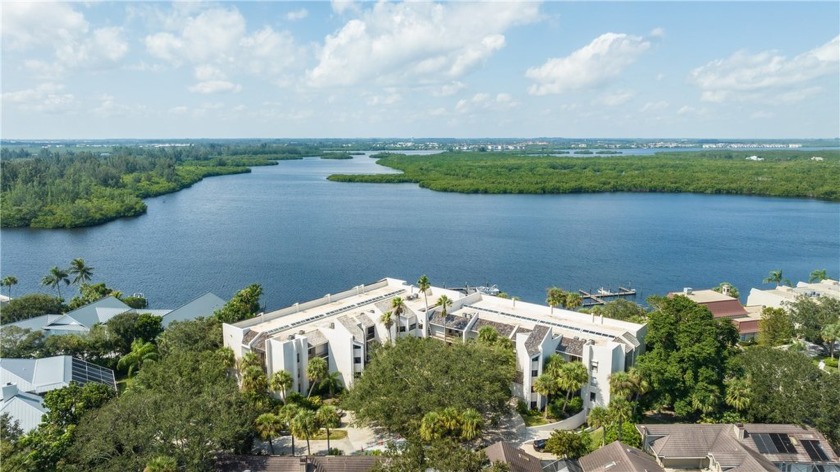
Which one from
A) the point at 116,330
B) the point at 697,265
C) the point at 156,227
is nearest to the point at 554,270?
the point at 697,265

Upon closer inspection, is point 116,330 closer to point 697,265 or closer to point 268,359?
point 268,359

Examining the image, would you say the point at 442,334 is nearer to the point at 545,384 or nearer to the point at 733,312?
the point at 545,384

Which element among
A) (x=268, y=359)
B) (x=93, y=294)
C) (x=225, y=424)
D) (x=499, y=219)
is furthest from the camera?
(x=499, y=219)

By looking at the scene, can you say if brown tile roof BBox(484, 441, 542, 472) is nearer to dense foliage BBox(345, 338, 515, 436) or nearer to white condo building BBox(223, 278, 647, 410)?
dense foliage BBox(345, 338, 515, 436)

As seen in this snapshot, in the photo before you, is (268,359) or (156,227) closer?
(268,359)

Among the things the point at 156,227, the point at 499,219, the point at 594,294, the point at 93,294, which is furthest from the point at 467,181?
the point at 93,294

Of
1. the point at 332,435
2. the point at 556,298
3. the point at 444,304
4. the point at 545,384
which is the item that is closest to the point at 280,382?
the point at 332,435

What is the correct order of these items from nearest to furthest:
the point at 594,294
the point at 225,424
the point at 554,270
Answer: the point at 225,424 < the point at 594,294 < the point at 554,270
